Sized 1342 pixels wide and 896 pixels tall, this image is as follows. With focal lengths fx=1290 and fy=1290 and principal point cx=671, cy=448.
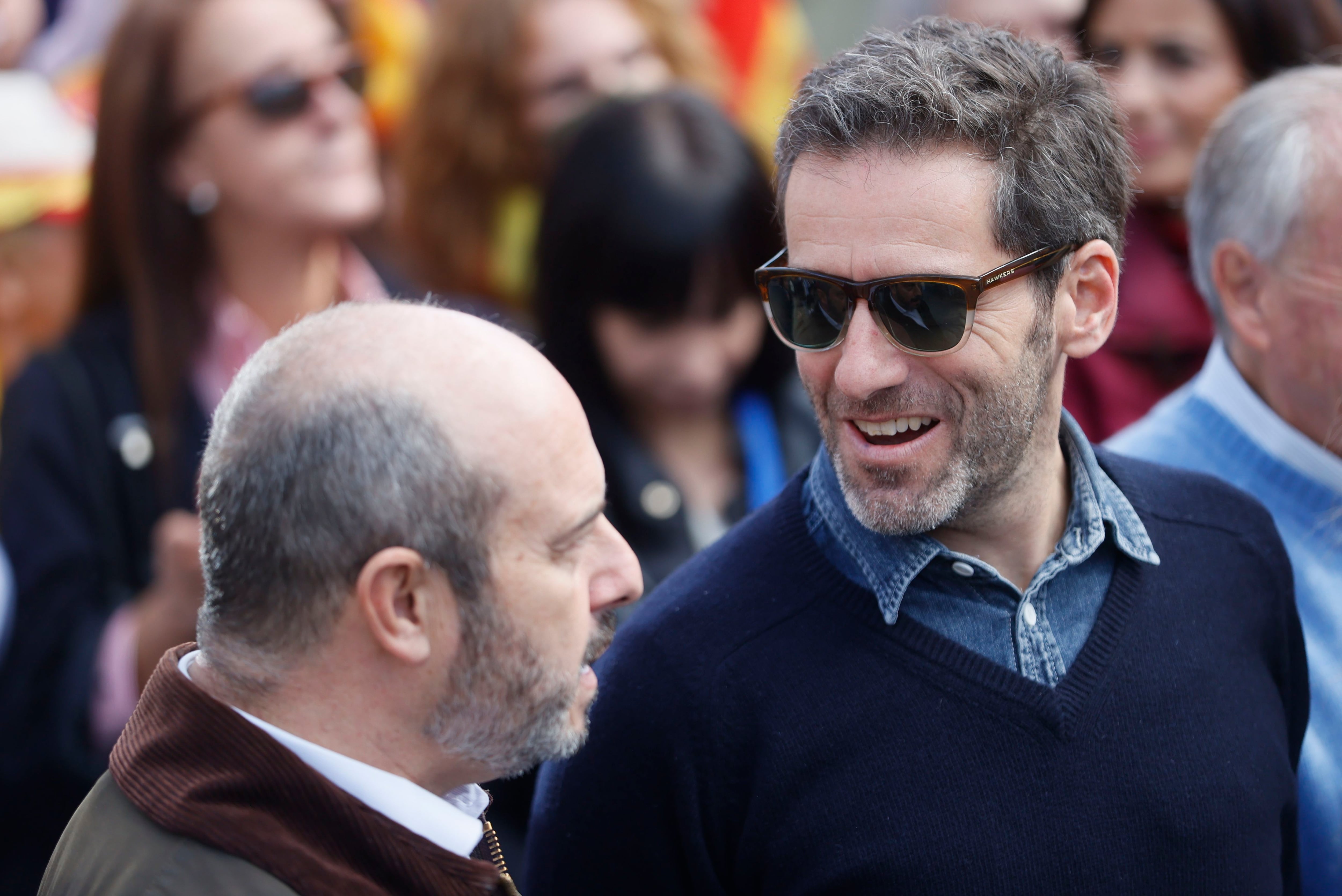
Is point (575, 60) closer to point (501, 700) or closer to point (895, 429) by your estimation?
point (895, 429)

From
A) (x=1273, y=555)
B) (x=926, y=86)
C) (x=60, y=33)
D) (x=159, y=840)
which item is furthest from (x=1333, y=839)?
(x=60, y=33)

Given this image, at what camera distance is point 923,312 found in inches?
73.9

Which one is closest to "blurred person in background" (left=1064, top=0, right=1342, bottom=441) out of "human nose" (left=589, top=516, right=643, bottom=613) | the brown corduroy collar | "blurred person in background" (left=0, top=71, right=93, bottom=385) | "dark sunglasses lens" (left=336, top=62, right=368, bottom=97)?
"human nose" (left=589, top=516, right=643, bottom=613)

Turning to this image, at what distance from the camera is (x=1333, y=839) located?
7.35 ft

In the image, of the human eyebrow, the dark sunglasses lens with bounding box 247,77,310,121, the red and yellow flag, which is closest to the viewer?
the human eyebrow

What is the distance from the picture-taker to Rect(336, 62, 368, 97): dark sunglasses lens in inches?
149

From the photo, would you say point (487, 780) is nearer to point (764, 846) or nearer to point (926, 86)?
point (764, 846)

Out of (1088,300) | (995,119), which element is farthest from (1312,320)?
(995,119)

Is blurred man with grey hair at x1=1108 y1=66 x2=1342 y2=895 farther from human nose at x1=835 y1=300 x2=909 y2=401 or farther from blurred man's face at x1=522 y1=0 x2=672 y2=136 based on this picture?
blurred man's face at x1=522 y1=0 x2=672 y2=136

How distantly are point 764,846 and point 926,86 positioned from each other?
1126 millimetres

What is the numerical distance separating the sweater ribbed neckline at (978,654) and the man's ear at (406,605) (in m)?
0.58

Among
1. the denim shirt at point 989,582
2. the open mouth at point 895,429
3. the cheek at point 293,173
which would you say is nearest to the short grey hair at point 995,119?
the open mouth at point 895,429

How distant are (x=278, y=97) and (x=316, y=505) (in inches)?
94.2

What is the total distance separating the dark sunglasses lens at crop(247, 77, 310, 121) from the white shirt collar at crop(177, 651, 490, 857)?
2.31 m
